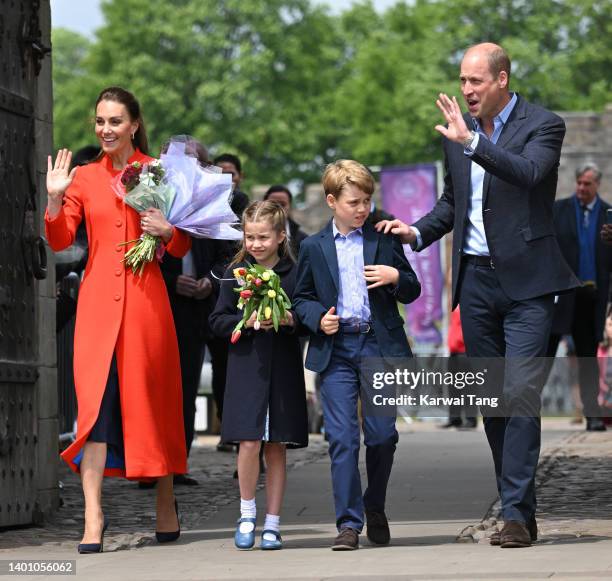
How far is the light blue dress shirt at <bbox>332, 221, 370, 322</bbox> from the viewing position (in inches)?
307

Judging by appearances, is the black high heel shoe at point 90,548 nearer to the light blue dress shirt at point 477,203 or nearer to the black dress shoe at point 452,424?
the light blue dress shirt at point 477,203

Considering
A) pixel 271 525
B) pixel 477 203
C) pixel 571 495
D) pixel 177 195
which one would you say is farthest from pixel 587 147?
pixel 271 525

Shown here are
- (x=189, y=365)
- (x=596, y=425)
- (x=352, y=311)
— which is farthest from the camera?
(x=596, y=425)

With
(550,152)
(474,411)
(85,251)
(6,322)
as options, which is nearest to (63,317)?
(85,251)

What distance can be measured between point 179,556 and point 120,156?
1952mm

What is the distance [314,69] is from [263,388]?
1875 inches

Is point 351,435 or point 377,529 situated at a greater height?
point 351,435

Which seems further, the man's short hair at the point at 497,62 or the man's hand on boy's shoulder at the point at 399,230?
the man's hand on boy's shoulder at the point at 399,230

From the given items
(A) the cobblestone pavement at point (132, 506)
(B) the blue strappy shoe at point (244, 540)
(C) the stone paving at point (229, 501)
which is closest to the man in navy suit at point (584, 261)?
(C) the stone paving at point (229, 501)

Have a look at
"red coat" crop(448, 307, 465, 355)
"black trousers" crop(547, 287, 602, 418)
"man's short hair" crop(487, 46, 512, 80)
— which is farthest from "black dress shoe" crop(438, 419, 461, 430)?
"man's short hair" crop(487, 46, 512, 80)

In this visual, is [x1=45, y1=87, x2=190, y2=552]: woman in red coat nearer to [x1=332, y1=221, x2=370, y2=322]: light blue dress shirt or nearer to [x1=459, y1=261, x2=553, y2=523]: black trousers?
[x1=332, y1=221, x2=370, y2=322]: light blue dress shirt

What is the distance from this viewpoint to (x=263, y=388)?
796 cm

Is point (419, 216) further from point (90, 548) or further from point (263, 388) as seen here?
point (90, 548)

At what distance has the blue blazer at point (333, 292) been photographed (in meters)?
7.75
